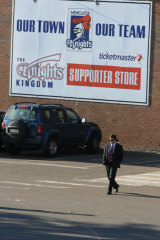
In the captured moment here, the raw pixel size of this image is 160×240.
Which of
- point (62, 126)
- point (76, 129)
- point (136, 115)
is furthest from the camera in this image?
point (136, 115)

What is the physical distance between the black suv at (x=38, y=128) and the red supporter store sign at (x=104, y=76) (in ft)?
14.8

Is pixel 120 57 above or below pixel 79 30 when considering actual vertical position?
below

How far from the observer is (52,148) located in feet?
79.2

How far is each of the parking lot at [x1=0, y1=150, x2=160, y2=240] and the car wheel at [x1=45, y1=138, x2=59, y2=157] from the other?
1.94 ft

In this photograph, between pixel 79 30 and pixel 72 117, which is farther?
pixel 79 30

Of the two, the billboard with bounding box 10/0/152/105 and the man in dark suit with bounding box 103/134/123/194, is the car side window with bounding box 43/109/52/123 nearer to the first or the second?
the billboard with bounding box 10/0/152/105

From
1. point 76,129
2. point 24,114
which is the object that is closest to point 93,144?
point 76,129

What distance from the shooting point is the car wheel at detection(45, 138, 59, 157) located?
78.2ft

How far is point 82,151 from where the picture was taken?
89.8 ft

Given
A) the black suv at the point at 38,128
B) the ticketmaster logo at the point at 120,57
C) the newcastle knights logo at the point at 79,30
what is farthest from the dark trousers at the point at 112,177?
the newcastle knights logo at the point at 79,30

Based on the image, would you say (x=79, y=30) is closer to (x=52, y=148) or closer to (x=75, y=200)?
(x=52, y=148)

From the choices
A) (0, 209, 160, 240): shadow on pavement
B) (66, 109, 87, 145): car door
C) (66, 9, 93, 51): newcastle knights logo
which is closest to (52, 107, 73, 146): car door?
(66, 109, 87, 145): car door

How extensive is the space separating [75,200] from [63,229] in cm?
335

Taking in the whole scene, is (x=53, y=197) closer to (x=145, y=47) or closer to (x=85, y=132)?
(x=85, y=132)
